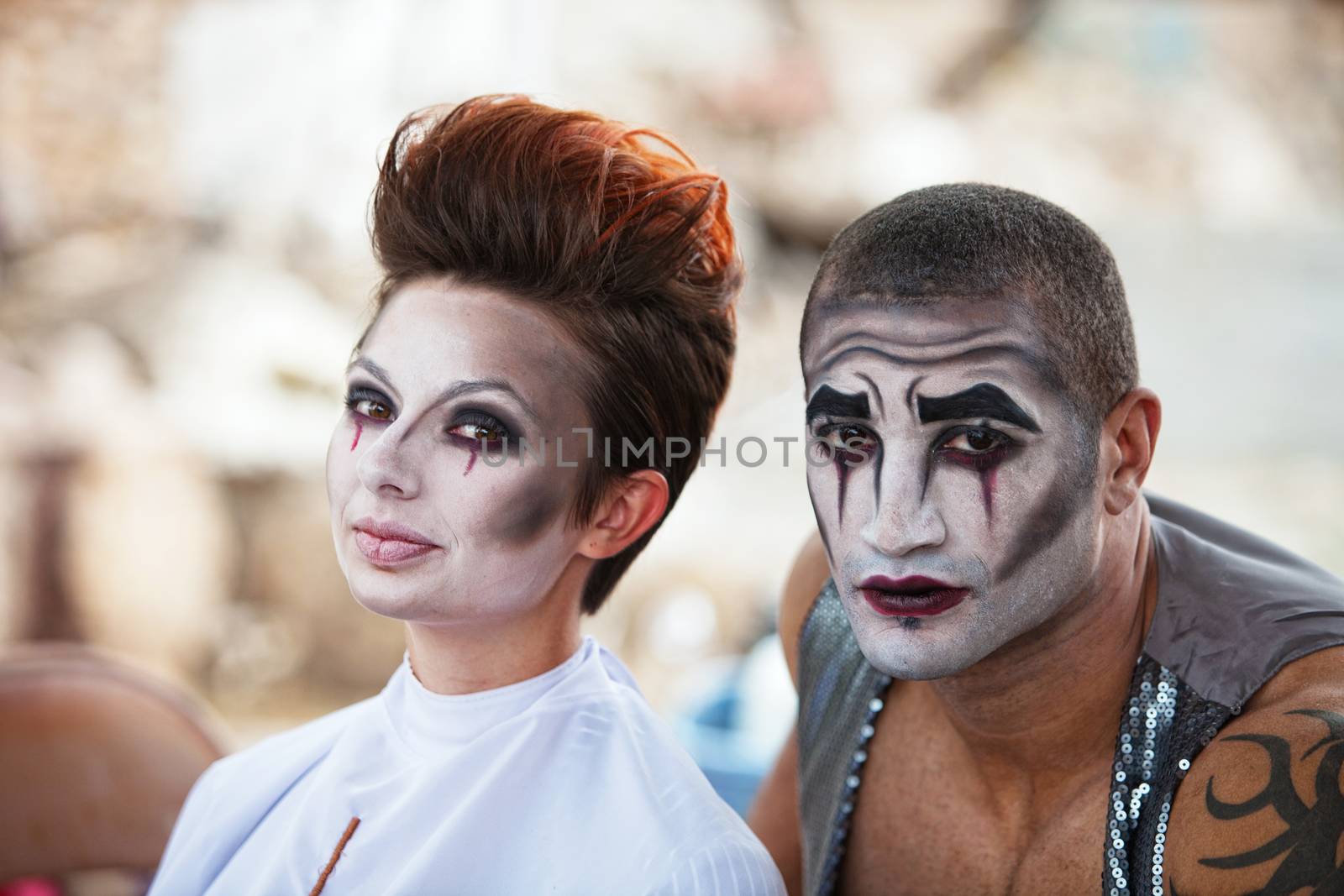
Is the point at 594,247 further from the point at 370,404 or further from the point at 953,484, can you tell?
the point at 953,484

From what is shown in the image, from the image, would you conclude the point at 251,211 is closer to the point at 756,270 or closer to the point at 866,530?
the point at 756,270

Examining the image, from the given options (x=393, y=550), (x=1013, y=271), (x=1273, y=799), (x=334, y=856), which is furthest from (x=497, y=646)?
(x=1273, y=799)

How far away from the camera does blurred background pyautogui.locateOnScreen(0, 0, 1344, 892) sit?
6227 millimetres

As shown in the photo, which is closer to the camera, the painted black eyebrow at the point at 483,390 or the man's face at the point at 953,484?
the man's face at the point at 953,484

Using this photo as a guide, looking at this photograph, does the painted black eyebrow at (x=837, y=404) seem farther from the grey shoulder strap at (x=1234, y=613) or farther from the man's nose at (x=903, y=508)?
the grey shoulder strap at (x=1234, y=613)

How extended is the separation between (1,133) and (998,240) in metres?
7.18

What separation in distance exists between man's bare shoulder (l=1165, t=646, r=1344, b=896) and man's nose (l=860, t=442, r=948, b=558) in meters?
0.40

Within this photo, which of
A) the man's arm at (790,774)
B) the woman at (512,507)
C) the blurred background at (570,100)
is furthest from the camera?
the blurred background at (570,100)

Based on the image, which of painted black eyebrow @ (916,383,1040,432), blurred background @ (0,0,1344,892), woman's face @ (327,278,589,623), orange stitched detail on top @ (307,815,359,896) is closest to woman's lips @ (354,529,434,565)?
woman's face @ (327,278,589,623)

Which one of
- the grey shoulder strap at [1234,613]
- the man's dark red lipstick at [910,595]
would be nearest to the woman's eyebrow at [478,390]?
the man's dark red lipstick at [910,595]

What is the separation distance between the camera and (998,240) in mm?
1484

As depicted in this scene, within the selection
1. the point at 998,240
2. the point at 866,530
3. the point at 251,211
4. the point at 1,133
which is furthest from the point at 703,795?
the point at 1,133

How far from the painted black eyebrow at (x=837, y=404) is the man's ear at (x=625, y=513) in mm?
265

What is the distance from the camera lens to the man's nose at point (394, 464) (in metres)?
1.55
